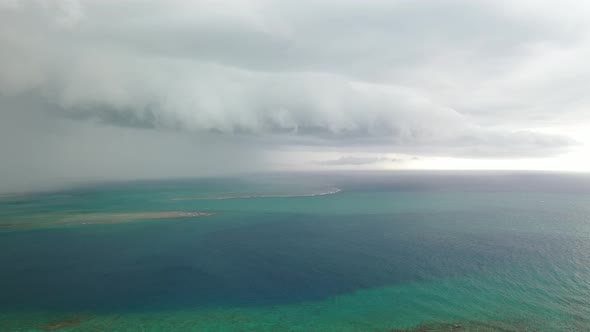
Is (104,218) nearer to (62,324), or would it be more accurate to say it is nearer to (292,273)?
(62,324)

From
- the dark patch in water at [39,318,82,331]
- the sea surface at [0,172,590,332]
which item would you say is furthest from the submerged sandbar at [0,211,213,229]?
the dark patch in water at [39,318,82,331]

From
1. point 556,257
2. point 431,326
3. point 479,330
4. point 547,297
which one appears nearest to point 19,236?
point 431,326

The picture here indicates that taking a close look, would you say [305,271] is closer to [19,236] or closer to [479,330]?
[479,330]

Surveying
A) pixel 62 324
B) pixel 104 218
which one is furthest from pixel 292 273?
pixel 104 218

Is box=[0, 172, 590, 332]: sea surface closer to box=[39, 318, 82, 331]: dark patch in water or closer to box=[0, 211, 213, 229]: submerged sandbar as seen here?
box=[39, 318, 82, 331]: dark patch in water

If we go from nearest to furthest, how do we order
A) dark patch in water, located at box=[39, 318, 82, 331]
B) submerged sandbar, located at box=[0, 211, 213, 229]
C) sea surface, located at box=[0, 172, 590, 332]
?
dark patch in water, located at box=[39, 318, 82, 331]
sea surface, located at box=[0, 172, 590, 332]
submerged sandbar, located at box=[0, 211, 213, 229]

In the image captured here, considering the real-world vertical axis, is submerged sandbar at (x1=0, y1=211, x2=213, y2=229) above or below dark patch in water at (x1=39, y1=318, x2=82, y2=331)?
above

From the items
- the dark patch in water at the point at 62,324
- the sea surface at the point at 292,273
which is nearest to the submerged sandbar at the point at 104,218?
the sea surface at the point at 292,273

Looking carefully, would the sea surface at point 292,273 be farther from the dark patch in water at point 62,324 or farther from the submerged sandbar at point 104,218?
the submerged sandbar at point 104,218
